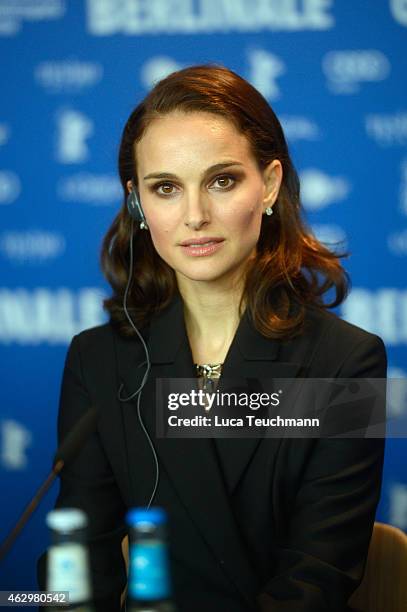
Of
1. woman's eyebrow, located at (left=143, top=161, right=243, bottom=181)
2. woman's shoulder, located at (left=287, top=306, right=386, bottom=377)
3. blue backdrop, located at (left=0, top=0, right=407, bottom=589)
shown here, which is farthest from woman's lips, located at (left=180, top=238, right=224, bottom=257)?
blue backdrop, located at (left=0, top=0, right=407, bottom=589)

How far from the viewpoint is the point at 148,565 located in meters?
0.81

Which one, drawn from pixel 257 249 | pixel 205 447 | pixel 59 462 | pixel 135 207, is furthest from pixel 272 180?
pixel 59 462

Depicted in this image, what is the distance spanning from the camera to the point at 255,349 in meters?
1.38

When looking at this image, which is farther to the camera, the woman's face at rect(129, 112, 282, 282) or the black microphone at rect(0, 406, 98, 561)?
the woman's face at rect(129, 112, 282, 282)

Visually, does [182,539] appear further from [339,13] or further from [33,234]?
[339,13]

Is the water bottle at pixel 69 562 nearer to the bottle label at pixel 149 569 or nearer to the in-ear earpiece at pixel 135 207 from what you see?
the bottle label at pixel 149 569

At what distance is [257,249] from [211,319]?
0.50ft

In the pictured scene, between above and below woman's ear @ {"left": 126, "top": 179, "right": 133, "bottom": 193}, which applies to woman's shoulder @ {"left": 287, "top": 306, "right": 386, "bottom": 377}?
below

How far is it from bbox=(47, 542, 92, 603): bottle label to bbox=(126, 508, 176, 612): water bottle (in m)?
0.05

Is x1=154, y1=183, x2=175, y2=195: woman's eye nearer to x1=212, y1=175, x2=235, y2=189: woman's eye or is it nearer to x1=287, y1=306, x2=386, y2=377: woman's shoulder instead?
x1=212, y1=175, x2=235, y2=189: woman's eye

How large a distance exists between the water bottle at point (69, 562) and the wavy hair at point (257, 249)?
0.61 m

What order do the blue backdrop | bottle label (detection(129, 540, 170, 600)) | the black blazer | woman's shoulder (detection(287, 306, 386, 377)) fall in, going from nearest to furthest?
bottle label (detection(129, 540, 170, 600)) < the black blazer < woman's shoulder (detection(287, 306, 386, 377)) < the blue backdrop

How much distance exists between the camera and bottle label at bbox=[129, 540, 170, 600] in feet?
2.65

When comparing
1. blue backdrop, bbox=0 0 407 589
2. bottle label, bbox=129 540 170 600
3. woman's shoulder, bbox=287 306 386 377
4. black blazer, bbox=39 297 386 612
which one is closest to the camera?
bottle label, bbox=129 540 170 600
